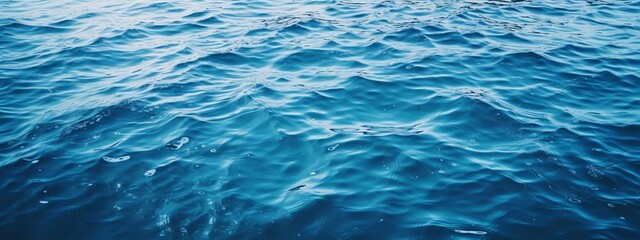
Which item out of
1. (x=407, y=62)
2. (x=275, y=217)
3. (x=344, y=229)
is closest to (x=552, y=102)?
(x=407, y=62)

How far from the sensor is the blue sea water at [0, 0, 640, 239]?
5648 mm

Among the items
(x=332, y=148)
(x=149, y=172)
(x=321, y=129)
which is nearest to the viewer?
(x=149, y=172)

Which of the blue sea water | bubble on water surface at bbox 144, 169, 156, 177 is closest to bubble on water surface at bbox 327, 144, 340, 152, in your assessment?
the blue sea water

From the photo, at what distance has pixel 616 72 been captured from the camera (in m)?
9.62

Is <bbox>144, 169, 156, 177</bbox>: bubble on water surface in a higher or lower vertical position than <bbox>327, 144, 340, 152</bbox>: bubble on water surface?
higher

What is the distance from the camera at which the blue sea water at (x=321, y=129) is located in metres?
5.65

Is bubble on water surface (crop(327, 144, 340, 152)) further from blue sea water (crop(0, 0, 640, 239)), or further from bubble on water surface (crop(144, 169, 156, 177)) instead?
bubble on water surface (crop(144, 169, 156, 177))

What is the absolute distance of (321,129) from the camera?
25.0 feet

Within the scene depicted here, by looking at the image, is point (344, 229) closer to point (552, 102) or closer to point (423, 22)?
point (552, 102)

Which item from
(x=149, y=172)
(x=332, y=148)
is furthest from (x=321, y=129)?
(x=149, y=172)

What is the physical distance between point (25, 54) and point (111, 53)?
7.17 feet

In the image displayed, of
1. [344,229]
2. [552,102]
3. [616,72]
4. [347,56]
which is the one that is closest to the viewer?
[344,229]

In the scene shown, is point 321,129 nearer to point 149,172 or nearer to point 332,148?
point 332,148

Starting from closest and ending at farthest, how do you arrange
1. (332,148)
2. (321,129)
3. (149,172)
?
(149,172), (332,148), (321,129)
